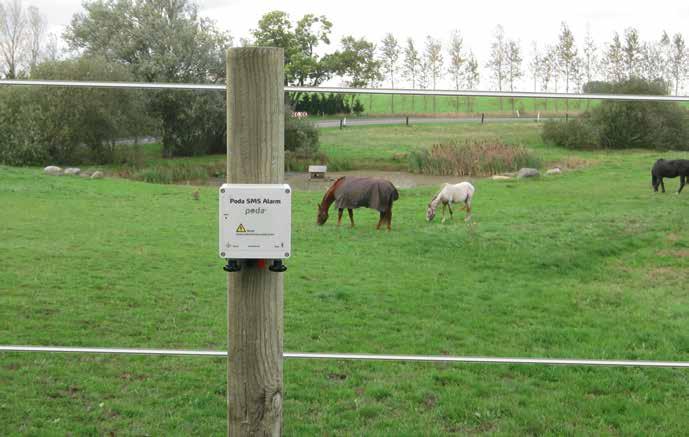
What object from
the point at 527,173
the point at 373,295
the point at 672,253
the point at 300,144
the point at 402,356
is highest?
the point at 300,144

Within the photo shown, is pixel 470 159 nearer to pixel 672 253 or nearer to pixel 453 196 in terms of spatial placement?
pixel 453 196

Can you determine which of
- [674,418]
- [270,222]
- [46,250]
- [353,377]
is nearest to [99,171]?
[46,250]

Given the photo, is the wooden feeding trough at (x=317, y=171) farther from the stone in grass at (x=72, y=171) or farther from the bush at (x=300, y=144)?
the stone in grass at (x=72, y=171)

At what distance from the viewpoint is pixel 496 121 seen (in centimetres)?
457

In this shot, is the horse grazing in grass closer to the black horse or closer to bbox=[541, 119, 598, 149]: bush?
bbox=[541, 119, 598, 149]: bush

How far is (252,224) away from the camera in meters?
2.54

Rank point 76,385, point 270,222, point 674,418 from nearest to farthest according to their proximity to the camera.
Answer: point 270,222
point 674,418
point 76,385

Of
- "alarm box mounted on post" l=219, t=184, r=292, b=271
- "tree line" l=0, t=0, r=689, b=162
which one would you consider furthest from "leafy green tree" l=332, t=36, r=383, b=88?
"alarm box mounted on post" l=219, t=184, r=292, b=271

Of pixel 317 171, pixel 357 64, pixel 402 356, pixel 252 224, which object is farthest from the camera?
pixel 357 64

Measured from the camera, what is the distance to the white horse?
14.6ft

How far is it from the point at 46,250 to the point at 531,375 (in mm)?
2951

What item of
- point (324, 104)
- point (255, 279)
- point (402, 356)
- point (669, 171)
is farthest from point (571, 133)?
point (255, 279)

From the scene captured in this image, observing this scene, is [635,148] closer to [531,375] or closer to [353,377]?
[531,375]

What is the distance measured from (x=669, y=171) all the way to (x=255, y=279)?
2.82 m
